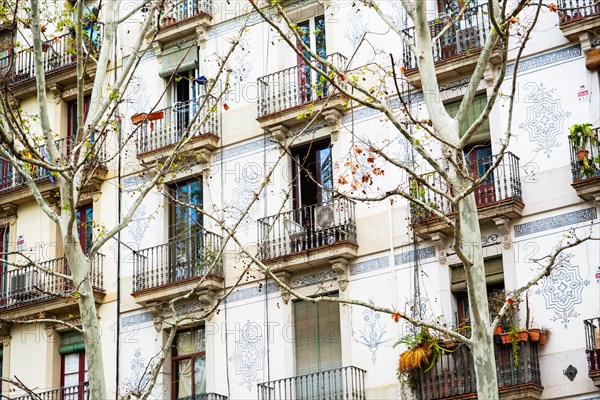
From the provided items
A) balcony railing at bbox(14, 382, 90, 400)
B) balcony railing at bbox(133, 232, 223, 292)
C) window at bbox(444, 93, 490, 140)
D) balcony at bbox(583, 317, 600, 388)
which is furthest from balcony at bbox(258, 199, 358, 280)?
balcony railing at bbox(14, 382, 90, 400)

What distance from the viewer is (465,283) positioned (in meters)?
24.5

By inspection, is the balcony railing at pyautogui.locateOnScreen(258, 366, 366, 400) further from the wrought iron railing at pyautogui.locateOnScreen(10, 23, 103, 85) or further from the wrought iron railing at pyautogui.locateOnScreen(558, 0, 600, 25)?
the wrought iron railing at pyautogui.locateOnScreen(10, 23, 103, 85)

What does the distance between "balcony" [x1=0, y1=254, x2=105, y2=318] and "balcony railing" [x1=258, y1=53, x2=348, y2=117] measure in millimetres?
5780

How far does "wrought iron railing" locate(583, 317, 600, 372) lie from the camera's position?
2197 cm

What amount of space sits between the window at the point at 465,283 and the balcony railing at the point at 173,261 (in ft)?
18.7

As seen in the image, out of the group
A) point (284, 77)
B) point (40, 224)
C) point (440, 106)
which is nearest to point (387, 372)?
point (284, 77)

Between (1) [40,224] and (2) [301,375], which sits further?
(1) [40,224]

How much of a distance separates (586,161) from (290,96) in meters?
7.58

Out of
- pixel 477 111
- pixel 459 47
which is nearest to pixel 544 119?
pixel 477 111

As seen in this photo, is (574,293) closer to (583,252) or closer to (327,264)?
(583,252)

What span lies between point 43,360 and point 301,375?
761 centimetres

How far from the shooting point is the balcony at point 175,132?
94.3 ft

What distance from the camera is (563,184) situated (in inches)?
931

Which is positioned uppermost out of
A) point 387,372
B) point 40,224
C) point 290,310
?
point 40,224
